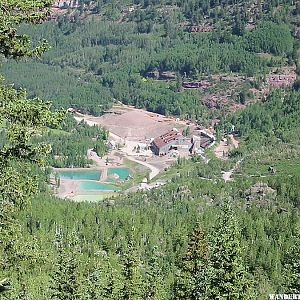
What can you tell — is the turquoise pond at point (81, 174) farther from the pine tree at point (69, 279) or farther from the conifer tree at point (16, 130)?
the conifer tree at point (16, 130)

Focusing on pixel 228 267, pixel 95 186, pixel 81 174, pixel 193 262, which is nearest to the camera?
pixel 228 267

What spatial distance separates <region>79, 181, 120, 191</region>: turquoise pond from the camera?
14141 cm

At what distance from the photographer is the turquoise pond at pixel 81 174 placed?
151788 millimetres

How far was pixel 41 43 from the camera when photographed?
1595 centimetres

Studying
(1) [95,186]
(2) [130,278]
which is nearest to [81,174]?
(1) [95,186]

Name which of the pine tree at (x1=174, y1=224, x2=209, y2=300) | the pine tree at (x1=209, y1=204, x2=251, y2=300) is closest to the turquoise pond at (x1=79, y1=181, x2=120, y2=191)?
the pine tree at (x1=174, y1=224, x2=209, y2=300)

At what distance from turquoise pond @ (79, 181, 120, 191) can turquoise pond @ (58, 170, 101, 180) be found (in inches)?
194

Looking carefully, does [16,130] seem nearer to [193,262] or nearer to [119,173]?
[193,262]

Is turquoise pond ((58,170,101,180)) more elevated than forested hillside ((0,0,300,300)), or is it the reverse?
forested hillside ((0,0,300,300))

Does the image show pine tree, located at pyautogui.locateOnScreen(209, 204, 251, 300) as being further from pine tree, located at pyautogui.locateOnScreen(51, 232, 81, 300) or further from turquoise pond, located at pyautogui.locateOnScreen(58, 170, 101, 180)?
turquoise pond, located at pyautogui.locateOnScreen(58, 170, 101, 180)

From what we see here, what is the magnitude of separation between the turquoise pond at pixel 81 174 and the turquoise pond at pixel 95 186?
494cm

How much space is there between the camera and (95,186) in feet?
474

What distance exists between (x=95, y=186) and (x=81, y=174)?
489 inches

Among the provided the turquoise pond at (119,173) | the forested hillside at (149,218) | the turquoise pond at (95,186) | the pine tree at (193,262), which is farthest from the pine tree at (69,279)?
→ the turquoise pond at (119,173)
